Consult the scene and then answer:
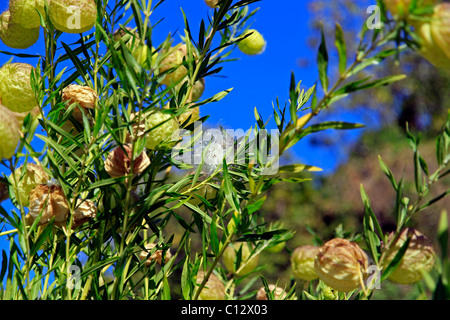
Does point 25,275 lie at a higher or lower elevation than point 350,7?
lower

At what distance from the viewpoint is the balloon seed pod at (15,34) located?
13.8 inches

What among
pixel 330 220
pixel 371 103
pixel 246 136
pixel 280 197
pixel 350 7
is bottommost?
pixel 330 220

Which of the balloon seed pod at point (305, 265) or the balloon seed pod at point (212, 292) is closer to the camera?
the balloon seed pod at point (212, 292)

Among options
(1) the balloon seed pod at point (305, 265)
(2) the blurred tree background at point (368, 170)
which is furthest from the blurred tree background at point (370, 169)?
(1) the balloon seed pod at point (305, 265)

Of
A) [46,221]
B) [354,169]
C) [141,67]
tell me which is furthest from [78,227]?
[354,169]

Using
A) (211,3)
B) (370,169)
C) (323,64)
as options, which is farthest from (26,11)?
(370,169)

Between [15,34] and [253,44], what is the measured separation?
0.21 meters

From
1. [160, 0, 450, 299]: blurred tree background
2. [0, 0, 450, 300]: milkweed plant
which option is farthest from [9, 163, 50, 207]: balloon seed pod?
[160, 0, 450, 299]: blurred tree background

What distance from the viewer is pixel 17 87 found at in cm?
32

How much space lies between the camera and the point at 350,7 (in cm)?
696

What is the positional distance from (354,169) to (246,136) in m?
4.88

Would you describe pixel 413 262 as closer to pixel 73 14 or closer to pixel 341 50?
pixel 341 50

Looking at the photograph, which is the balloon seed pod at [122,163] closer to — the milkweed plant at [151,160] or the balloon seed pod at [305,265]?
the milkweed plant at [151,160]
